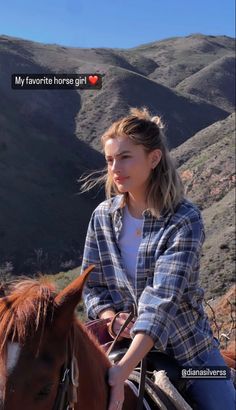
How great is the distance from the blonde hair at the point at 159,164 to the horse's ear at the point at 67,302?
0.98m

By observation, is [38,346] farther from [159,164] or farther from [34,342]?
[159,164]

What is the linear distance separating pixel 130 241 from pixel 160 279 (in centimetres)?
36

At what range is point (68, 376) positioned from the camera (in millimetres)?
2244

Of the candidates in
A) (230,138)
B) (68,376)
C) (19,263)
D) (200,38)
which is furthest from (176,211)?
(200,38)

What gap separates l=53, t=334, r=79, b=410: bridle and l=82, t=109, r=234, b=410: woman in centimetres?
57

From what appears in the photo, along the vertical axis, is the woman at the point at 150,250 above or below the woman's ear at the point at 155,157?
below

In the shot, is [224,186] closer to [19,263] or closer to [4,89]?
[19,263]

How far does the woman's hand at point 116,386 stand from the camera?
2562 mm

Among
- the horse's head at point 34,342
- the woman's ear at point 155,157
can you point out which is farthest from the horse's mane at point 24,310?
the woman's ear at point 155,157

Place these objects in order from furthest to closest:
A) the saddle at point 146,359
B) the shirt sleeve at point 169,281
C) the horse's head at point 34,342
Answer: the saddle at point 146,359 → the shirt sleeve at point 169,281 → the horse's head at point 34,342

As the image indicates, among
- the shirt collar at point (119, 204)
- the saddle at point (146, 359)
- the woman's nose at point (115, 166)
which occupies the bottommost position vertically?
the saddle at point (146, 359)

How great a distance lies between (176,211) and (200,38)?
463 feet

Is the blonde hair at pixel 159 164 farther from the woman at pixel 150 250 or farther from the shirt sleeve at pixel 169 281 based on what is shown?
the shirt sleeve at pixel 169 281

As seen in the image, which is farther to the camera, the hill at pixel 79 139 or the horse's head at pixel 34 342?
the hill at pixel 79 139
